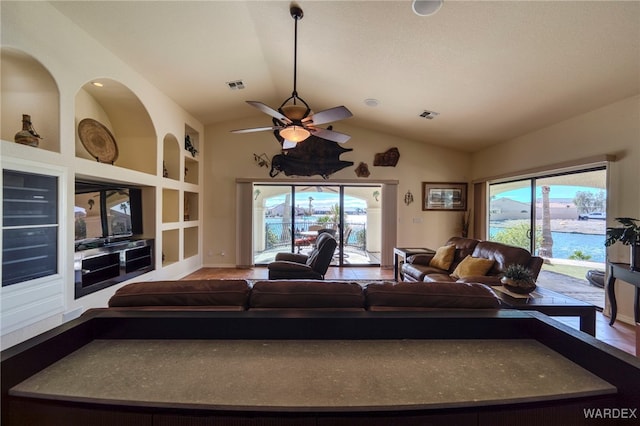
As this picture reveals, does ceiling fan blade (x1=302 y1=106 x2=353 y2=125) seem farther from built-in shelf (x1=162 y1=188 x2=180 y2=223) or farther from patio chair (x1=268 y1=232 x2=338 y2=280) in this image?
built-in shelf (x1=162 y1=188 x2=180 y2=223)

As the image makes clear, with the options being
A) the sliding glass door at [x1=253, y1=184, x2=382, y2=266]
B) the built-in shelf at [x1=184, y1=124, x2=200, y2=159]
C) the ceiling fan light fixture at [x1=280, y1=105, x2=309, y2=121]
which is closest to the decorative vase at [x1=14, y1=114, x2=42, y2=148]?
the ceiling fan light fixture at [x1=280, y1=105, x2=309, y2=121]

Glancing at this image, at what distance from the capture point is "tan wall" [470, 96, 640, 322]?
9.86 ft

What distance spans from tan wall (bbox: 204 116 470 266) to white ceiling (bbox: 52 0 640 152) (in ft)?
4.59

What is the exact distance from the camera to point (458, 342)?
1234 mm

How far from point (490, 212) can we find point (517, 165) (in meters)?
1.20

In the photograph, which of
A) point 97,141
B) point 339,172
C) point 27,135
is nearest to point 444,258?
point 339,172

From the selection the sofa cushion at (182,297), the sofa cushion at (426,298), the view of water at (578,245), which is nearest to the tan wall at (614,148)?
the view of water at (578,245)

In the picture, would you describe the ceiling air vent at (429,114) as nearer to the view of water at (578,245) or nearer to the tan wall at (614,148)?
the tan wall at (614,148)

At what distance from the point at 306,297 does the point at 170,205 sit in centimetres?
435

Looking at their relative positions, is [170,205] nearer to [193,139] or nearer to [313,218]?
[193,139]

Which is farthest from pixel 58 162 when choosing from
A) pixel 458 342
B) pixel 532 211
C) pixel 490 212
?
pixel 490 212

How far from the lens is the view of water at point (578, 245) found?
11.4 ft

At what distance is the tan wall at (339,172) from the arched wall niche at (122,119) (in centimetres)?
177

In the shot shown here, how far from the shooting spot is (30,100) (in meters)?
2.55
